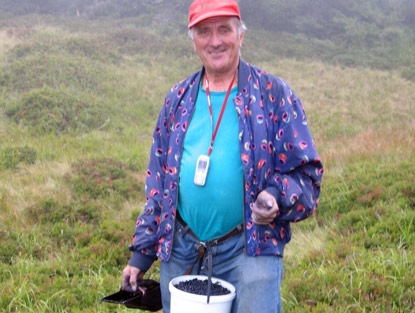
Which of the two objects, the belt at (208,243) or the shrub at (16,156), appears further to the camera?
the shrub at (16,156)

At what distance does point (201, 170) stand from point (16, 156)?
773 centimetres

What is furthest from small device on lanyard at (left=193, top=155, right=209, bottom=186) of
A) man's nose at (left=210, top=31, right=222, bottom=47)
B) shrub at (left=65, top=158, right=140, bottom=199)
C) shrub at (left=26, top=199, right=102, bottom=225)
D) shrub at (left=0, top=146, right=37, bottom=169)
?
shrub at (left=0, top=146, right=37, bottom=169)

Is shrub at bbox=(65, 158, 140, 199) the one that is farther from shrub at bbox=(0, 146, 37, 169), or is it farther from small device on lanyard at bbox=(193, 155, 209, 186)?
small device on lanyard at bbox=(193, 155, 209, 186)

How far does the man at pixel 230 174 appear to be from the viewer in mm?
2287

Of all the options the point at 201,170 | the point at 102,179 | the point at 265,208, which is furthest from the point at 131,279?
the point at 102,179

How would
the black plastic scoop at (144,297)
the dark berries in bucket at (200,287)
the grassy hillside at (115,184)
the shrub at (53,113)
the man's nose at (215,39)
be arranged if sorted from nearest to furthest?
the dark berries in bucket at (200,287) → the man's nose at (215,39) → the black plastic scoop at (144,297) → the grassy hillside at (115,184) → the shrub at (53,113)

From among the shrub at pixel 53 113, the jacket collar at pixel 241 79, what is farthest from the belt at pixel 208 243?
the shrub at pixel 53 113

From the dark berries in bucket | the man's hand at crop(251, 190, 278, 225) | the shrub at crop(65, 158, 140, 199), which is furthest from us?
the shrub at crop(65, 158, 140, 199)

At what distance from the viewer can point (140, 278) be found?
8.88 feet

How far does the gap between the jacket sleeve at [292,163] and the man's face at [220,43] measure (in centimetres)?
29

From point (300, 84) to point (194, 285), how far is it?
57.4ft

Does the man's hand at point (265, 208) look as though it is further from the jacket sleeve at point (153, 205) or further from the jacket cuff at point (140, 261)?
the jacket cuff at point (140, 261)

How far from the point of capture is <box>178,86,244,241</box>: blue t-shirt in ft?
7.72

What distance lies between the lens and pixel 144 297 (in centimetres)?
267
